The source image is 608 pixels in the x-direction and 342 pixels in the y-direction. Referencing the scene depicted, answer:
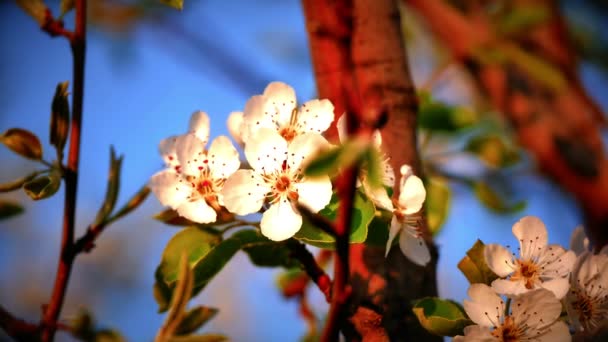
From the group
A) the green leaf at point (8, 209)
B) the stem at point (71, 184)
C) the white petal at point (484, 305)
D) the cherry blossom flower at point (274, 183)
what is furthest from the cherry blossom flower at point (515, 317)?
the green leaf at point (8, 209)

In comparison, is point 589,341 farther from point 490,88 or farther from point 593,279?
point 490,88

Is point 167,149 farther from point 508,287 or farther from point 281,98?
point 508,287

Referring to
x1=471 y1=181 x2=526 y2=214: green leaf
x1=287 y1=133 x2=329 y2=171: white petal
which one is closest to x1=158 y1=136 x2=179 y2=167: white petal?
x1=287 y1=133 x2=329 y2=171: white petal

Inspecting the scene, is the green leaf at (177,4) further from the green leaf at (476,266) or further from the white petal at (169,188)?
the green leaf at (476,266)

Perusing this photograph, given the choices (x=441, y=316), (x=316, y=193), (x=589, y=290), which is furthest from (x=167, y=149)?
(x=589, y=290)

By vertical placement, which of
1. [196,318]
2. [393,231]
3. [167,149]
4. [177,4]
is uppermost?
[177,4]

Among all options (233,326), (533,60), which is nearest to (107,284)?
(233,326)
